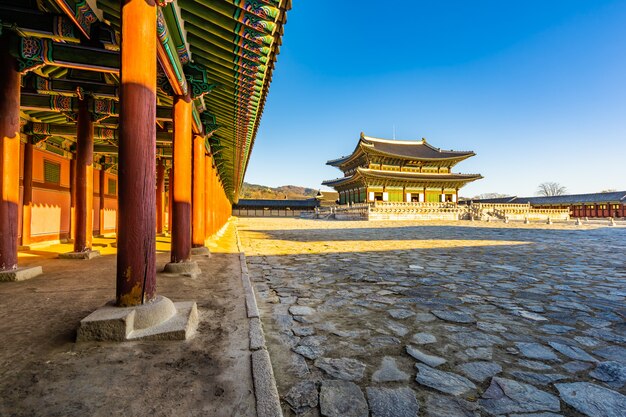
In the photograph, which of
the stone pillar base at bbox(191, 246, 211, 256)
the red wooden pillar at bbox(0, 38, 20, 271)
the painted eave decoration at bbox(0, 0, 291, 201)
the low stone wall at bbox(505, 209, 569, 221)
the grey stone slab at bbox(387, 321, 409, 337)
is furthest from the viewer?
the low stone wall at bbox(505, 209, 569, 221)

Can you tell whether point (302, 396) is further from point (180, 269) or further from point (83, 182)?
point (83, 182)

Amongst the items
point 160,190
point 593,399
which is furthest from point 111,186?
point 593,399

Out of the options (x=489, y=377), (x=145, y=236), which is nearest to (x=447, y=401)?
(x=489, y=377)

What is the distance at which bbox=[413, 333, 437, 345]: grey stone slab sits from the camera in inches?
111

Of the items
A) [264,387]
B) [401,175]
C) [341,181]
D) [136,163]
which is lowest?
[264,387]

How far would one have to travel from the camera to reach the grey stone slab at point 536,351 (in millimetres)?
2533

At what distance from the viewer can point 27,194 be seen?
330 inches

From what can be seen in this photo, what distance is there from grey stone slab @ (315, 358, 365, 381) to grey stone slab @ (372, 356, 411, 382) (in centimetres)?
12

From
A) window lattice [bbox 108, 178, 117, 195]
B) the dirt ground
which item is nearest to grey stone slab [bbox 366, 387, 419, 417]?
the dirt ground

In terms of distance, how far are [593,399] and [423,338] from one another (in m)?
1.21

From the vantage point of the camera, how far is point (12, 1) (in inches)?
163

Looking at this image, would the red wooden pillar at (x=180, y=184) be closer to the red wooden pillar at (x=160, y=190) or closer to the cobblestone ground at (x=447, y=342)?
the cobblestone ground at (x=447, y=342)

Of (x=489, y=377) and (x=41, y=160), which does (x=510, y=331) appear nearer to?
(x=489, y=377)

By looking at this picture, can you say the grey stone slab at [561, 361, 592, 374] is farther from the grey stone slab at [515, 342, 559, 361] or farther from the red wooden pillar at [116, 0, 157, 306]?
the red wooden pillar at [116, 0, 157, 306]
